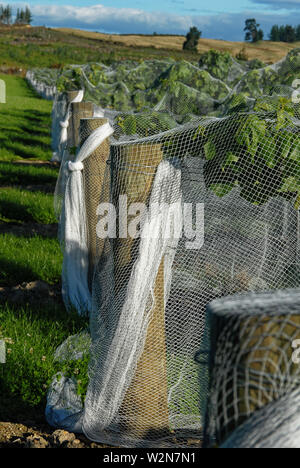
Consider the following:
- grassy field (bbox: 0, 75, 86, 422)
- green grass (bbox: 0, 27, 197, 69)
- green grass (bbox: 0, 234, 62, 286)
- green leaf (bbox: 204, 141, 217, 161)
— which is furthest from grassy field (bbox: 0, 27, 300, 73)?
green leaf (bbox: 204, 141, 217, 161)

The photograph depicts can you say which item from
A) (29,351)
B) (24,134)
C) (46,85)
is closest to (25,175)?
(24,134)

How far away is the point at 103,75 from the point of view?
43.8 feet

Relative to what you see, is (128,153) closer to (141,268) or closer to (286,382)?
(141,268)

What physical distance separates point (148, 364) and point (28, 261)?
2689 millimetres

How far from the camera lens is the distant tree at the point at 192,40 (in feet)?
254

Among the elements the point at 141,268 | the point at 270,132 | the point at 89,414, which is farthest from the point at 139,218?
the point at 89,414

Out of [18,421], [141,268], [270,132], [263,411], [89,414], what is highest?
[270,132]

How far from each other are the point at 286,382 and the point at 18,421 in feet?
6.23

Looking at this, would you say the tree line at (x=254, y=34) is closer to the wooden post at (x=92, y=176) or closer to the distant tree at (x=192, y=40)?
the distant tree at (x=192, y=40)

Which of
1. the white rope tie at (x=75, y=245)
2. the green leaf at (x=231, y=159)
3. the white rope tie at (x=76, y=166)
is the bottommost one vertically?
the white rope tie at (x=75, y=245)

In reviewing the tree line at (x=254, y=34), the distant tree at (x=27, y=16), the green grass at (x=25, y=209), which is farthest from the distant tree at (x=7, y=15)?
the green grass at (x=25, y=209)

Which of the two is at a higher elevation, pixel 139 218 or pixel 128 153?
pixel 128 153

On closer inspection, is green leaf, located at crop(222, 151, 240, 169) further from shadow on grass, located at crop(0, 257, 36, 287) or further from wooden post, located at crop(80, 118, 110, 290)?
shadow on grass, located at crop(0, 257, 36, 287)
